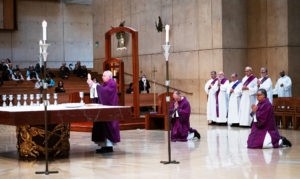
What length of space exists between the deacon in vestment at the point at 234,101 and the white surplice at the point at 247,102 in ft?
0.92

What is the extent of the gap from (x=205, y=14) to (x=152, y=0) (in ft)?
13.2

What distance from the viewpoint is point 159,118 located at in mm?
16219

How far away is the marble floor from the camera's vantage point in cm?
812

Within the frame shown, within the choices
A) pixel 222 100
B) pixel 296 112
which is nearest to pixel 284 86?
pixel 222 100

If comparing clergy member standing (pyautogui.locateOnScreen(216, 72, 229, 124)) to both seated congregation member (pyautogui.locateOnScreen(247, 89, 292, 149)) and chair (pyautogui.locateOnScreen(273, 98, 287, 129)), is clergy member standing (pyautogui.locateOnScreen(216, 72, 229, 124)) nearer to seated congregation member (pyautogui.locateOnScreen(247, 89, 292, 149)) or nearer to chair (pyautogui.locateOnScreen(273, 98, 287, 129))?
chair (pyautogui.locateOnScreen(273, 98, 287, 129))

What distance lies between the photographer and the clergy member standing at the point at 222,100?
680 inches

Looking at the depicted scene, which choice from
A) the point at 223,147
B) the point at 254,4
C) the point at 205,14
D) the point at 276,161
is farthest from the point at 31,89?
the point at 276,161

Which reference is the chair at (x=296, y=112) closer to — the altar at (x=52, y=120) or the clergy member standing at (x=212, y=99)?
the clergy member standing at (x=212, y=99)

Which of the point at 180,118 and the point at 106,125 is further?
the point at 180,118

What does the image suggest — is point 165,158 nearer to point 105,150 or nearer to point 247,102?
point 105,150

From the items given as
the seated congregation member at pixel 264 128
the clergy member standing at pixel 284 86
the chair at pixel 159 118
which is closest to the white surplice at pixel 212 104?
the chair at pixel 159 118

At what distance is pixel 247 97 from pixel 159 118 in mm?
2820

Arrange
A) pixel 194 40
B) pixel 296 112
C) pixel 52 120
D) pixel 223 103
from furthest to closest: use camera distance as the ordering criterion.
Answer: pixel 194 40, pixel 223 103, pixel 296 112, pixel 52 120

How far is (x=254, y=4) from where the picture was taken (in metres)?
21.4
